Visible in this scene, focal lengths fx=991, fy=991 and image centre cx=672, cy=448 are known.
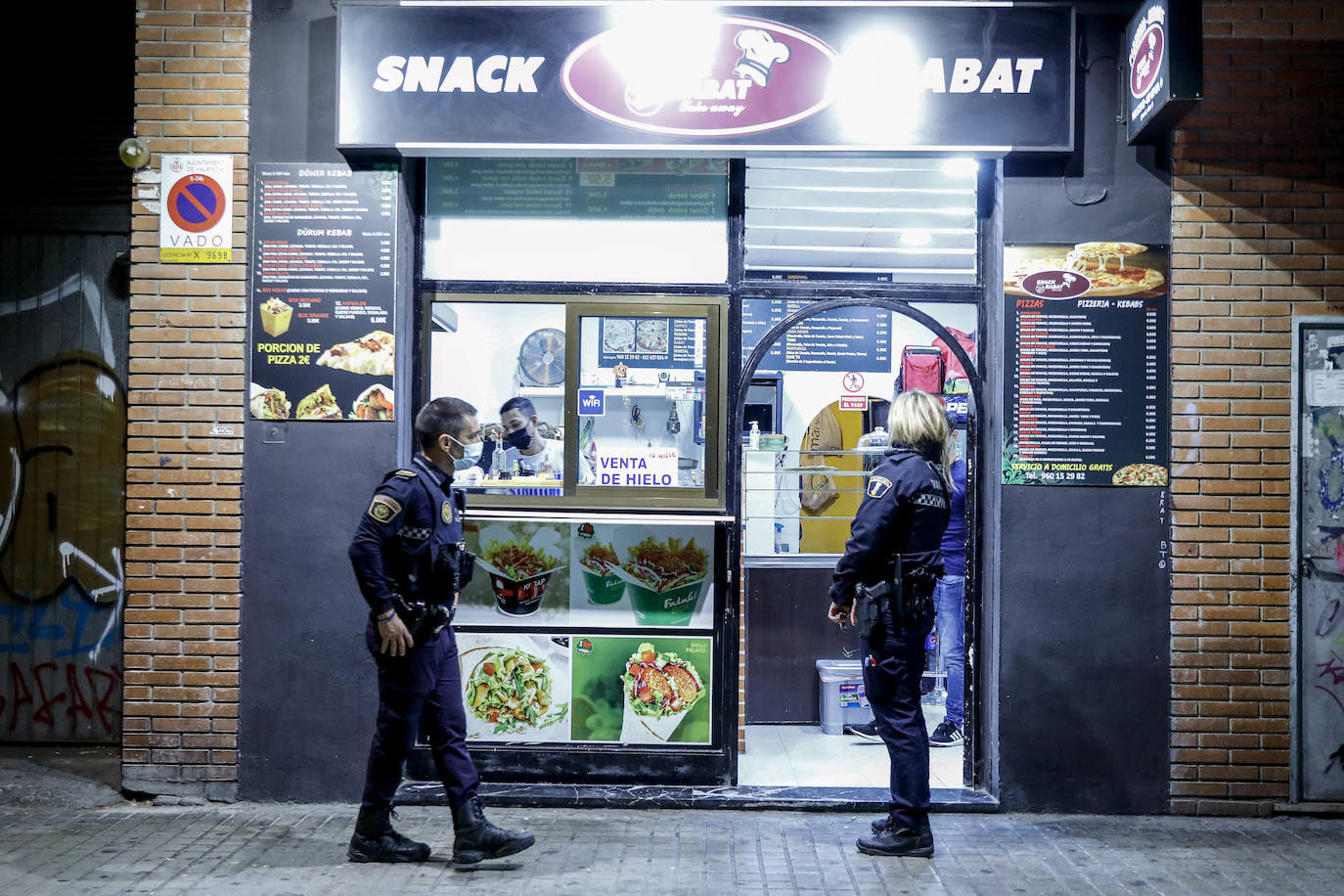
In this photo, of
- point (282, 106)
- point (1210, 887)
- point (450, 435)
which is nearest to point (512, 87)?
point (282, 106)

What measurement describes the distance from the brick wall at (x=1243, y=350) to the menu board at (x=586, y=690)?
2.63 metres

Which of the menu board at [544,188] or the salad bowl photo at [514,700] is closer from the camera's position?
the salad bowl photo at [514,700]

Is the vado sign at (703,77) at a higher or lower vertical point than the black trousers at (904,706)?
higher

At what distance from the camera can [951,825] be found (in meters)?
5.11

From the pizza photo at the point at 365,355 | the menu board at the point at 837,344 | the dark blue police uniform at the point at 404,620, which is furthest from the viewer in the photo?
the menu board at the point at 837,344

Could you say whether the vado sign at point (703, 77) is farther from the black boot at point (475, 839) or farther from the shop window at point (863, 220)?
the black boot at point (475, 839)

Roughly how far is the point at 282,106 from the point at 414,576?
283 centimetres

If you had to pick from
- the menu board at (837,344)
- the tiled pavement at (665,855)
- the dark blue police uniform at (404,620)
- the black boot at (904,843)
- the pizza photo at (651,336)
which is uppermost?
the menu board at (837,344)

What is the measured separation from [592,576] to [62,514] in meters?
3.55

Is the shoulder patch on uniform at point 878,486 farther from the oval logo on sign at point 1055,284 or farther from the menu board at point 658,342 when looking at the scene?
the oval logo on sign at point 1055,284

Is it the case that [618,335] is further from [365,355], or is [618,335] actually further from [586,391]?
[365,355]

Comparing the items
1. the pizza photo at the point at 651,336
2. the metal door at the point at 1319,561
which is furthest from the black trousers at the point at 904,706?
the metal door at the point at 1319,561

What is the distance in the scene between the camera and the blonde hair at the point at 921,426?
4.67 metres

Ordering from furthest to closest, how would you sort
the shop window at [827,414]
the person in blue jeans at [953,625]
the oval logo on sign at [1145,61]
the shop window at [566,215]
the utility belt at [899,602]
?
the shop window at [827,414] < the person in blue jeans at [953,625] < the shop window at [566,215] < the oval logo on sign at [1145,61] < the utility belt at [899,602]
